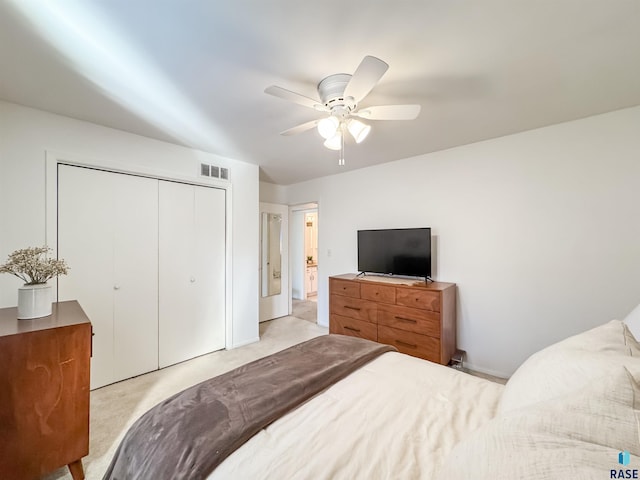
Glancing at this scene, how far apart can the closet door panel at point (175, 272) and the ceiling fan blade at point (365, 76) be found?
230 centimetres

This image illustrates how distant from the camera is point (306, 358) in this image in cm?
160

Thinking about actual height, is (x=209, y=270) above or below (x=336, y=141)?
below

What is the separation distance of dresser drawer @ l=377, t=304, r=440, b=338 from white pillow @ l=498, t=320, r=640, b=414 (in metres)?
1.50

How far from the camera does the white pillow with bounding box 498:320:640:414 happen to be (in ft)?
2.67

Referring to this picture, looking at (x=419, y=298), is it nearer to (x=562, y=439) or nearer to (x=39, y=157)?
(x=562, y=439)

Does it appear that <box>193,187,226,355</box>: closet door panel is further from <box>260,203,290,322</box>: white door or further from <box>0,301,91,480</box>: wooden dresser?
<box>0,301,91,480</box>: wooden dresser

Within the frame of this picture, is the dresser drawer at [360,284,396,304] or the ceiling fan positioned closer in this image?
the ceiling fan

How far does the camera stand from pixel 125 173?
2.63 metres

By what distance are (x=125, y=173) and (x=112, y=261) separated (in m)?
0.87

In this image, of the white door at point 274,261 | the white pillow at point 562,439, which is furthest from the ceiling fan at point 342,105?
the white door at point 274,261

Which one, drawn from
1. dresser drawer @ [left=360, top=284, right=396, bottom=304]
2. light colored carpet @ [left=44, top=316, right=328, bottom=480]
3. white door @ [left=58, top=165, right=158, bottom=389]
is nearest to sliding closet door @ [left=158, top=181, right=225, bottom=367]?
white door @ [left=58, top=165, right=158, bottom=389]

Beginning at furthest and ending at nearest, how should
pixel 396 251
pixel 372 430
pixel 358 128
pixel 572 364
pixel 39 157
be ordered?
pixel 396 251, pixel 39 157, pixel 358 128, pixel 372 430, pixel 572 364

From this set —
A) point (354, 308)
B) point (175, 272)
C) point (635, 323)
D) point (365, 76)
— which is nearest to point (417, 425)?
point (635, 323)

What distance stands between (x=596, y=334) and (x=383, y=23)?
166 centimetres
